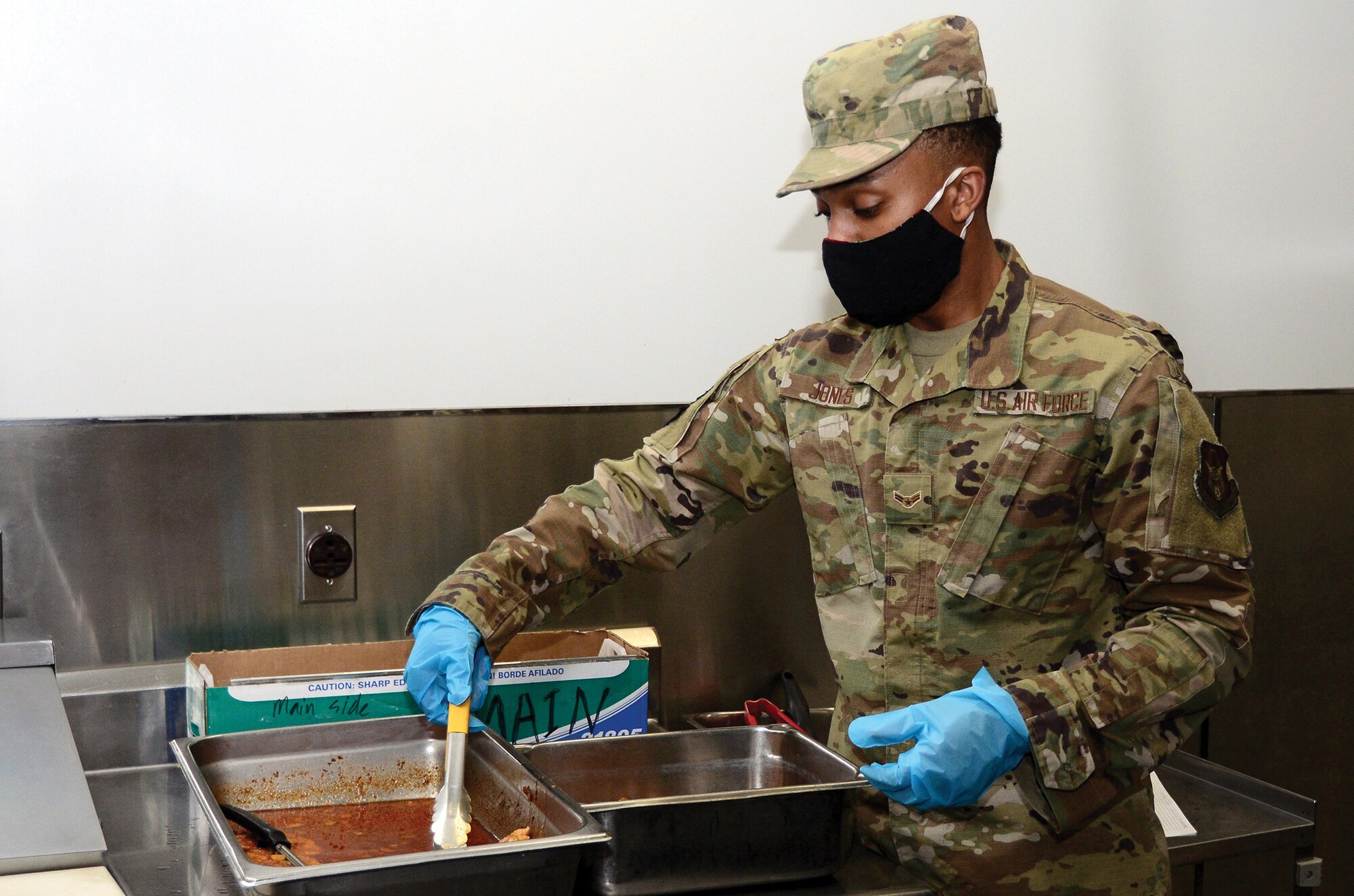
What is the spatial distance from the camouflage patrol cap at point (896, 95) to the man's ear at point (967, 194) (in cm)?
7

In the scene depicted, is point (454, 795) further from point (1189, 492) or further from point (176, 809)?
point (1189, 492)

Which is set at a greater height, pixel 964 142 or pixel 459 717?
pixel 964 142

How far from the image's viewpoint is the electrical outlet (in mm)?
1821

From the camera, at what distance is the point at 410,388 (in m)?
1.88

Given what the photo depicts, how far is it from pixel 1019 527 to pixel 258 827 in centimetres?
90

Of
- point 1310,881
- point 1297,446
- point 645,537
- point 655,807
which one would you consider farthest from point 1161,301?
point 655,807

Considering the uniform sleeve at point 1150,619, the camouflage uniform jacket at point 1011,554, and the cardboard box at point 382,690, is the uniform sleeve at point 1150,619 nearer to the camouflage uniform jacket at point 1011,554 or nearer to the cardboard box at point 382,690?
the camouflage uniform jacket at point 1011,554

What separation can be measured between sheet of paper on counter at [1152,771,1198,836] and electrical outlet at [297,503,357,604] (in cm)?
120

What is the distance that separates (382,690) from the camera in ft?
5.27

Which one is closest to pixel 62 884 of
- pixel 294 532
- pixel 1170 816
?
pixel 294 532

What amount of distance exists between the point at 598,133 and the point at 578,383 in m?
0.40

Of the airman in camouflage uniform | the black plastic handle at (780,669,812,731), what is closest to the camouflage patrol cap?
the airman in camouflage uniform

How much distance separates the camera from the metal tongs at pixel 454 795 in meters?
1.34

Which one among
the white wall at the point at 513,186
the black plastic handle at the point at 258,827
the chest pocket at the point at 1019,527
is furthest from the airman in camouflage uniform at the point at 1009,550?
the white wall at the point at 513,186
